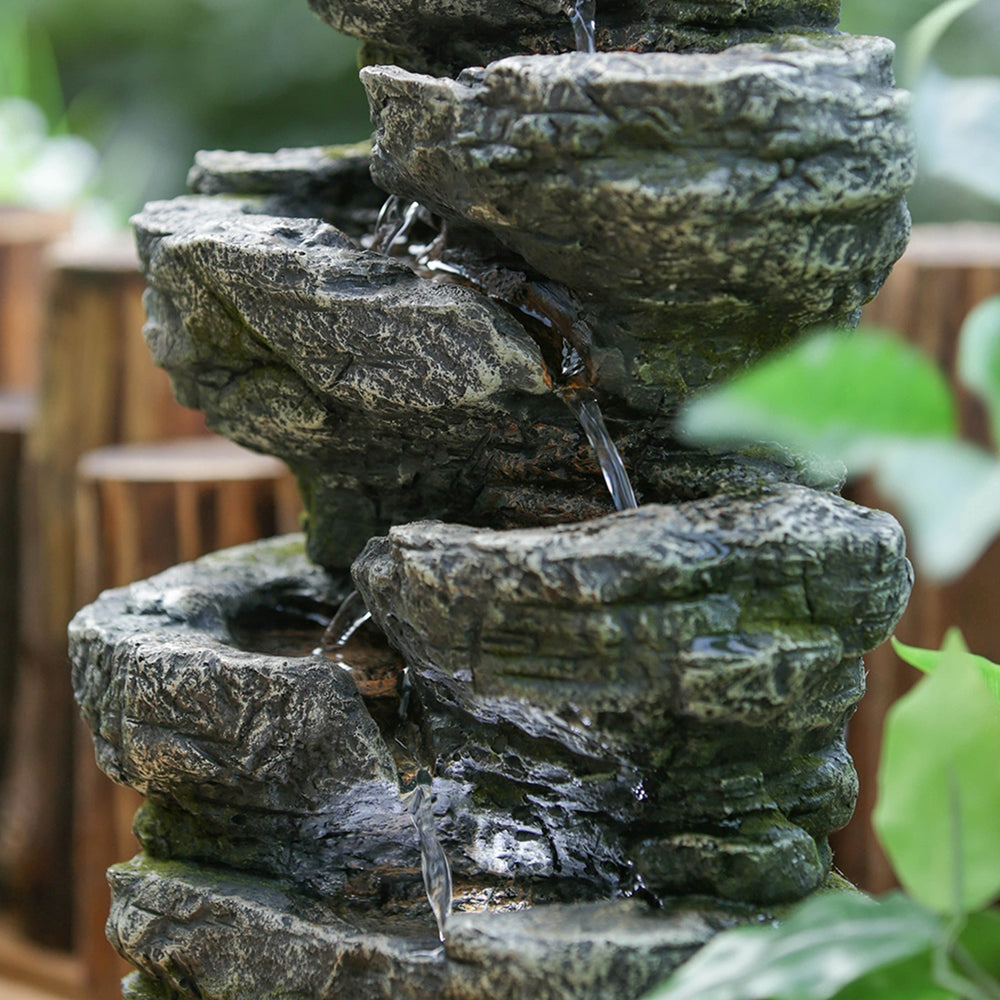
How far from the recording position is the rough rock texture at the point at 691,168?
0.93 meters

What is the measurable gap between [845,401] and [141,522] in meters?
1.83

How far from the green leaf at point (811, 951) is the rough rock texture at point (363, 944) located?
0.41 ft

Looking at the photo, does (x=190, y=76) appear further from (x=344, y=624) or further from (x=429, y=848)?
(x=429, y=848)

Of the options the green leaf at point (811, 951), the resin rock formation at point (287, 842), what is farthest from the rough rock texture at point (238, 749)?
the green leaf at point (811, 951)

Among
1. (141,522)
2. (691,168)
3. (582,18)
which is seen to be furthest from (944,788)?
(141,522)

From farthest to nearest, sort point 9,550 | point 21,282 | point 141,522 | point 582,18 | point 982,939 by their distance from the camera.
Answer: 1. point 21,282
2. point 9,550
3. point 141,522
4. point 582,18
5. point 982,939

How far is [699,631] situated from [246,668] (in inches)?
15.2

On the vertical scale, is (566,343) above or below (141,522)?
above

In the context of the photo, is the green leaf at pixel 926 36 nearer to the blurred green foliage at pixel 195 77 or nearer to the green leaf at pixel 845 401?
the green leaf at pixel 845 401

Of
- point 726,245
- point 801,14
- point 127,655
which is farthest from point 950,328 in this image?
point 127,655

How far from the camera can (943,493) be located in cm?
66

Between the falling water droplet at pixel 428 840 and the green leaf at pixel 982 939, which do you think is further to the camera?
the falling water droplet at pixel 428 840

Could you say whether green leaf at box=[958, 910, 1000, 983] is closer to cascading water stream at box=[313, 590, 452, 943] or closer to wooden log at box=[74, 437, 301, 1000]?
cascading water stream at box=[313, 590, 452, 943]

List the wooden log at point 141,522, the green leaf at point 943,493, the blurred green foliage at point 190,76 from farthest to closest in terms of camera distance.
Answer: the blurred green foliage at point 190,76 → the wooden log at point 141,522 → the green leaf at point 943,493
